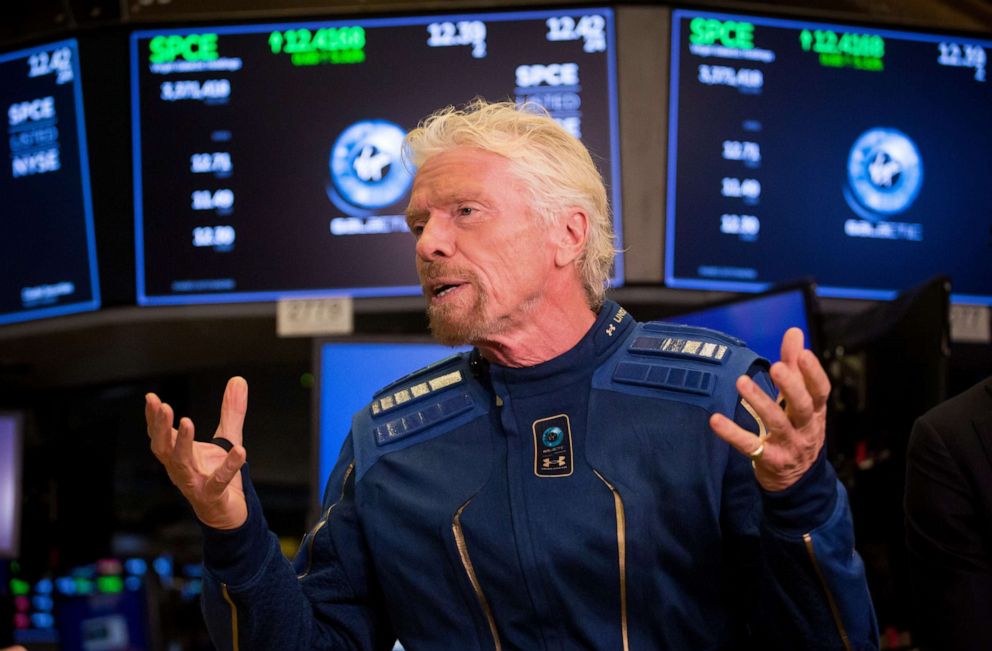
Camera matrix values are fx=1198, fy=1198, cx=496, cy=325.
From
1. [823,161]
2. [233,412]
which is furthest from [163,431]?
[823,161]

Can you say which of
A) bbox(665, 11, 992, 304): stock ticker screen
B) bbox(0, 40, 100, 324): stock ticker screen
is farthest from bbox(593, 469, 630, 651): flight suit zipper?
bbox(0, 40, 100, 324): stock ticker screen

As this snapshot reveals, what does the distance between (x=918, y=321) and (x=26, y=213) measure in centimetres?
229

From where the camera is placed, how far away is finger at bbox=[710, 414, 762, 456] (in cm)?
129

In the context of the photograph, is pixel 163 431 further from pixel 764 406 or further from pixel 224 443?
pixel 764 406

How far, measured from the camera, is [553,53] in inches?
122

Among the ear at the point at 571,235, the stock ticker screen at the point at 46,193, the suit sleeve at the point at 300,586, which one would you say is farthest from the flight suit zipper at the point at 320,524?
the stock ticker screen at the point at 46,193

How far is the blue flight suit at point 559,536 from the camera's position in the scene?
1562mm

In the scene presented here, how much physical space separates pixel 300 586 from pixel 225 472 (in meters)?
0.30

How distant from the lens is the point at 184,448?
4.82 ft

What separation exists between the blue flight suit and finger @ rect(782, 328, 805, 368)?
235 mm

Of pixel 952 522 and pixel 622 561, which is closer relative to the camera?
pixel 622 561

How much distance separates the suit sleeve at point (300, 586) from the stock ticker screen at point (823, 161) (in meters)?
1.45

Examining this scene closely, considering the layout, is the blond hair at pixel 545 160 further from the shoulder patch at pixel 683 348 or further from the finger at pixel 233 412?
the finger at pixel 233 412

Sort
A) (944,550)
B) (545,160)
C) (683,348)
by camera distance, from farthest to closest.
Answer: (944,550), (545,160), (683,348)
